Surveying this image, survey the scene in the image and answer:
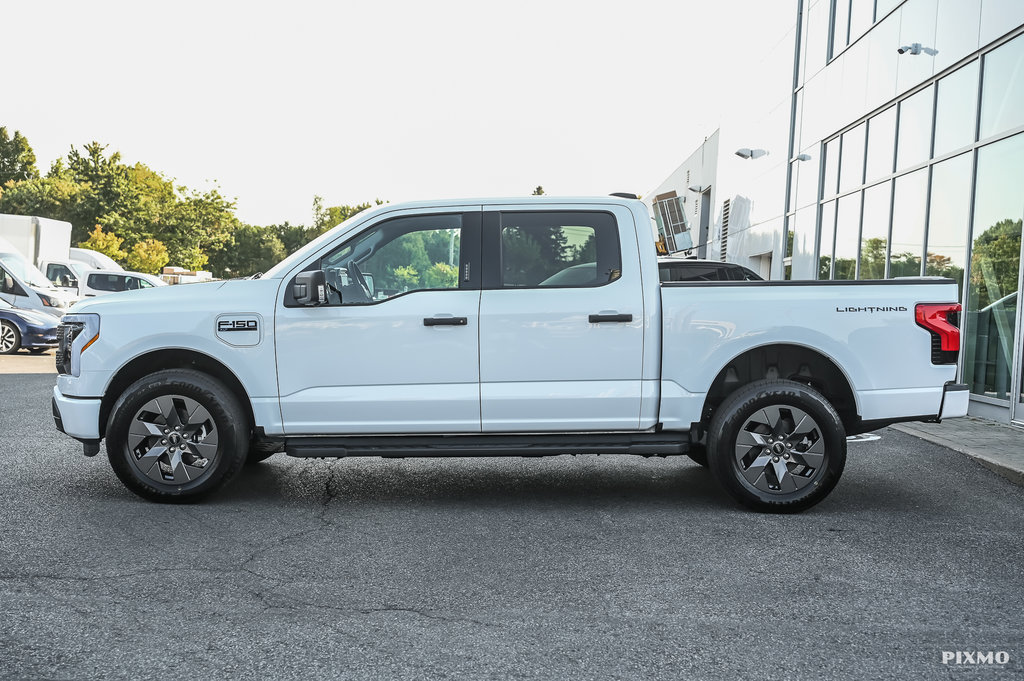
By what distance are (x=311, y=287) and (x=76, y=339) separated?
5.48ft

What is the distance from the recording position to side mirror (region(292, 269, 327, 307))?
5938 mm

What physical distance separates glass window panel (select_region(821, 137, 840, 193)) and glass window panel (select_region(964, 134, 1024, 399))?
249 inches

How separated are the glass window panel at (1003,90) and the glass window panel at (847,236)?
Result: 194 inches

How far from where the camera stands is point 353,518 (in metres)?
5.97

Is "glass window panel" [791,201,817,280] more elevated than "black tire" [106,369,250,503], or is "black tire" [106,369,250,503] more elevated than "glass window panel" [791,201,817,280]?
"glass window panel" [791,201,817,280]

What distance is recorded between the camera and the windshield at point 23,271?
20.0 metres

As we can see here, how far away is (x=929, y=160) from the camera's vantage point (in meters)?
13.5

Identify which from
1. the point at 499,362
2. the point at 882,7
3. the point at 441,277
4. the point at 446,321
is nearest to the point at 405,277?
the point at 441,277

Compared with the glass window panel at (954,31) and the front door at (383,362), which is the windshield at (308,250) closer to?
the front door at (383,362)

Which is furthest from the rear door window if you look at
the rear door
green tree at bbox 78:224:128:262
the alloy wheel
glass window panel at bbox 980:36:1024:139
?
green tree at bbox 78:224:128:262

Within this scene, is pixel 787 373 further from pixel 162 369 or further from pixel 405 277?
pixel 162 369

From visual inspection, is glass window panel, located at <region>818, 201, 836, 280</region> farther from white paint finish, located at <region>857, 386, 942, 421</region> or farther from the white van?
the white van

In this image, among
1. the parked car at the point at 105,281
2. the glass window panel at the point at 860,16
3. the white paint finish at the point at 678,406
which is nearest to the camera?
the white paint finish at the point at 678,406

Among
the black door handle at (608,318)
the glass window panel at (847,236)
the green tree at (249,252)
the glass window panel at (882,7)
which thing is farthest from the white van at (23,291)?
the green tree at (249,252)
